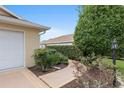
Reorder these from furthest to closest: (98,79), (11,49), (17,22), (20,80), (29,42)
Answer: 1. (29,42)
2. (11,49)
3. (17,22)
4. (20,80)
5. (98,79)

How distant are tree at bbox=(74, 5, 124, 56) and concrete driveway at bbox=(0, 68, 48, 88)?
4.65m

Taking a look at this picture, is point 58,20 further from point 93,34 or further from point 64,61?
point 93,34

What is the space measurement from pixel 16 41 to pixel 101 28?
5.64m

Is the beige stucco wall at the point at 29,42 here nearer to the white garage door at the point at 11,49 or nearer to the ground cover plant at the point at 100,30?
the white garage door at the point at 11,49

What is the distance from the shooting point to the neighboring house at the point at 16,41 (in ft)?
34.9

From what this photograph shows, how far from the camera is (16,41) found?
1152cm

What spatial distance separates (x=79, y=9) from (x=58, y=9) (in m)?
3.16

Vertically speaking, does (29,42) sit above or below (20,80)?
above

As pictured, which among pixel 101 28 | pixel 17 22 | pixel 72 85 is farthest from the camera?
pixel 101 28

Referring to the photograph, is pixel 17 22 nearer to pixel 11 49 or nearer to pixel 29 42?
pixel 11 49

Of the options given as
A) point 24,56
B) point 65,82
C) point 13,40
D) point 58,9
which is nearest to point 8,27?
point 13,40

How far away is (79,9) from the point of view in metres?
14.0

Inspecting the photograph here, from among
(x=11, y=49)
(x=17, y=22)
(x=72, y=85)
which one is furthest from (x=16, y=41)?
(x=72, y=85)

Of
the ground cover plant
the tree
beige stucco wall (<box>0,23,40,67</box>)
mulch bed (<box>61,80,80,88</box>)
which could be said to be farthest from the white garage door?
mulch bed (<box>61,80,80,88</box>)
